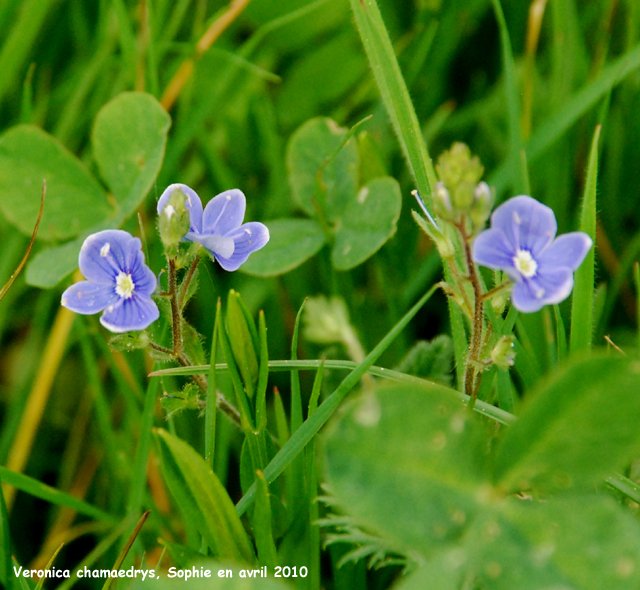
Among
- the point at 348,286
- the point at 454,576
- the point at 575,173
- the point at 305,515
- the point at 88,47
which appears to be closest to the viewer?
the point at 454,576

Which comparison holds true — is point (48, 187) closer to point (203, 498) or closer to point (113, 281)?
point (113, 281)

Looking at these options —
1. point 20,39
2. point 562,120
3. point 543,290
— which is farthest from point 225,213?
point 20,39

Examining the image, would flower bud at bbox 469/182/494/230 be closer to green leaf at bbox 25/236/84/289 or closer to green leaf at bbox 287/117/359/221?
green leaf at bbox 287/117/359/221

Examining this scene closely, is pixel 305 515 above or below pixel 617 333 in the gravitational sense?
above

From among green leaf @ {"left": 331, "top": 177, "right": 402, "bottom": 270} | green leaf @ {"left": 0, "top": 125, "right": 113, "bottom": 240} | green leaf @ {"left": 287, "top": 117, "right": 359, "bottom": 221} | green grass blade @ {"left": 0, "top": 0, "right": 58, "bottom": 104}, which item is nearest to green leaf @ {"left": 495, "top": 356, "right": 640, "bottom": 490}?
green leaf @ {"left": 331, "top": 177, "right": 402, "bottom": 270}

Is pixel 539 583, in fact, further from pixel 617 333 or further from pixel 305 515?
pixel 617 333

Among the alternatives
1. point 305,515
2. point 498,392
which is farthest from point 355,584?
point 498,392

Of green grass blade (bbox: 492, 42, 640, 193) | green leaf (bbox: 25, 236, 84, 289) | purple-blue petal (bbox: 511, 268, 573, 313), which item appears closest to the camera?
purple-blue petal (bbox: 511, 268, 573, 313)
